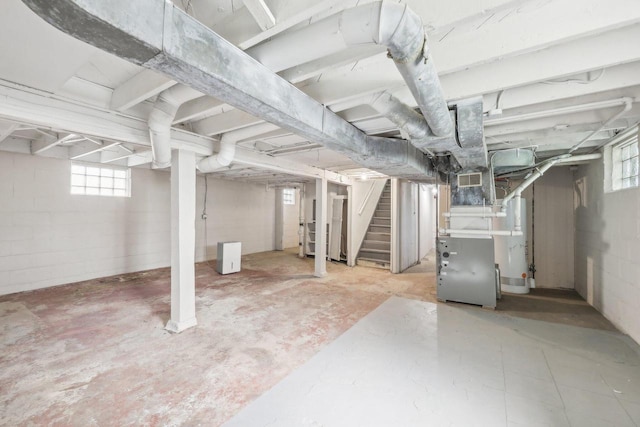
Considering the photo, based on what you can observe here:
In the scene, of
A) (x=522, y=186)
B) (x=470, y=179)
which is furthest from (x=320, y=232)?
(x=522, y=186)

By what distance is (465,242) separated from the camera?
3.56 metres

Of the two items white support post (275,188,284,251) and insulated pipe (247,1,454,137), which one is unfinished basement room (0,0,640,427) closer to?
insulated pipe (247,1,454,137)

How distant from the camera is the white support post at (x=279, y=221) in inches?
334

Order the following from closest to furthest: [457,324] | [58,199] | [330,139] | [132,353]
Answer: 1. [330,139]
2. [132,353]
3. [457,324]
4. [58,199]

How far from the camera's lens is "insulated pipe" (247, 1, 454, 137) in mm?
A: 973

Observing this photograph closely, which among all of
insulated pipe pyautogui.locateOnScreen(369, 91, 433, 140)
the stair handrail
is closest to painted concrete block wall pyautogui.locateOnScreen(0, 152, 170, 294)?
the stair handrail

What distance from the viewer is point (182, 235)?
2.85m

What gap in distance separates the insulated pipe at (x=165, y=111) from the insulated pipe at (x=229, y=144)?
27.4 inches

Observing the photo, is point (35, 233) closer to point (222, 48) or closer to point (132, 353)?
point (132, 353)

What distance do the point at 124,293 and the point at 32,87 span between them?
3.22 m

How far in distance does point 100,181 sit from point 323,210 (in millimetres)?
4176

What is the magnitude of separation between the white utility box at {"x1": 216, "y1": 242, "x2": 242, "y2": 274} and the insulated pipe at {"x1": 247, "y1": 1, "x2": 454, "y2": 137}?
4492 millimetres

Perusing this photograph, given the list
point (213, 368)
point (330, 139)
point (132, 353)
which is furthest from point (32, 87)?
point (213, 368)

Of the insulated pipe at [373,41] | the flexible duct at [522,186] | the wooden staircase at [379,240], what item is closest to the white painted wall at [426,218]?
the wooden staircase at [379,240]
